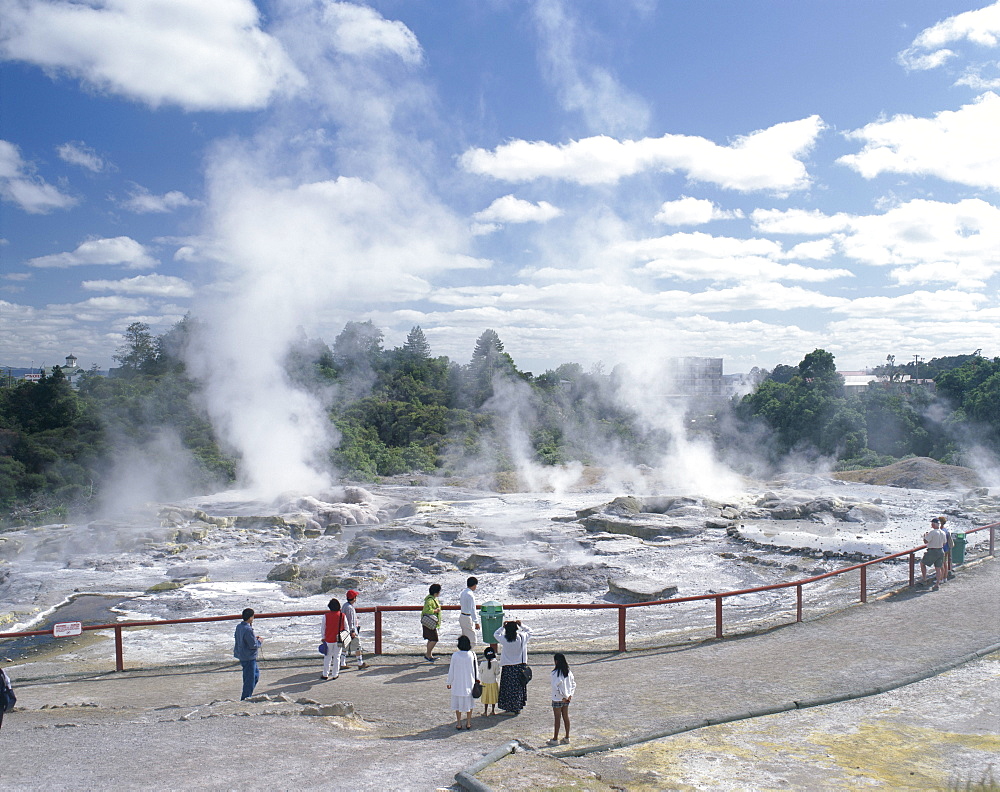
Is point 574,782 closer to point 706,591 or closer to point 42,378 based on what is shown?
point 706,591

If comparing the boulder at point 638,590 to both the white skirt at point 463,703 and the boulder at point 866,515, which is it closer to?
the white skirt at point 463,703

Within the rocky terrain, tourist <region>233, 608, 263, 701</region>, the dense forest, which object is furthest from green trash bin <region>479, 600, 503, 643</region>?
the dense forest

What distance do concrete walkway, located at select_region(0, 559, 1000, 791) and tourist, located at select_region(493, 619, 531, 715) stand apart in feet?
0.59

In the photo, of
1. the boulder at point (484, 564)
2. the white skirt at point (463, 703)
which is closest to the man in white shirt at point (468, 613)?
the white skirt at point (463, 703)

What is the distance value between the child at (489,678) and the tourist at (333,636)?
2.52 metres

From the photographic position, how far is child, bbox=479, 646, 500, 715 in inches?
297

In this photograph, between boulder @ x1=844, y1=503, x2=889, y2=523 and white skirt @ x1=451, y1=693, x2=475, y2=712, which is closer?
white skirt @ x1=451, y1=693, x2=475, y2=712

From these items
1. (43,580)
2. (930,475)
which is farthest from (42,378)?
(930,475)

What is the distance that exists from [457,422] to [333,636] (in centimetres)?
5193

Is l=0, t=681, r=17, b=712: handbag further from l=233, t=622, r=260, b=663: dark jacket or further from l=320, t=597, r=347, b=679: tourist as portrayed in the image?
l=320, t=597, r=347, b=679: tourist

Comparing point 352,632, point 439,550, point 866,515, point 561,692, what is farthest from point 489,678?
point 866,515

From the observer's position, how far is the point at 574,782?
5.72m

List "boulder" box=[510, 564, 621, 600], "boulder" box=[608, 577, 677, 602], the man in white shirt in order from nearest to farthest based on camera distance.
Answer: the man in white shirt < "boulder" box=[608, 577, 677, 602] < "boulder" box=[510, 564, 621, 600]

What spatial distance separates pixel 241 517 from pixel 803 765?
1069 inches
